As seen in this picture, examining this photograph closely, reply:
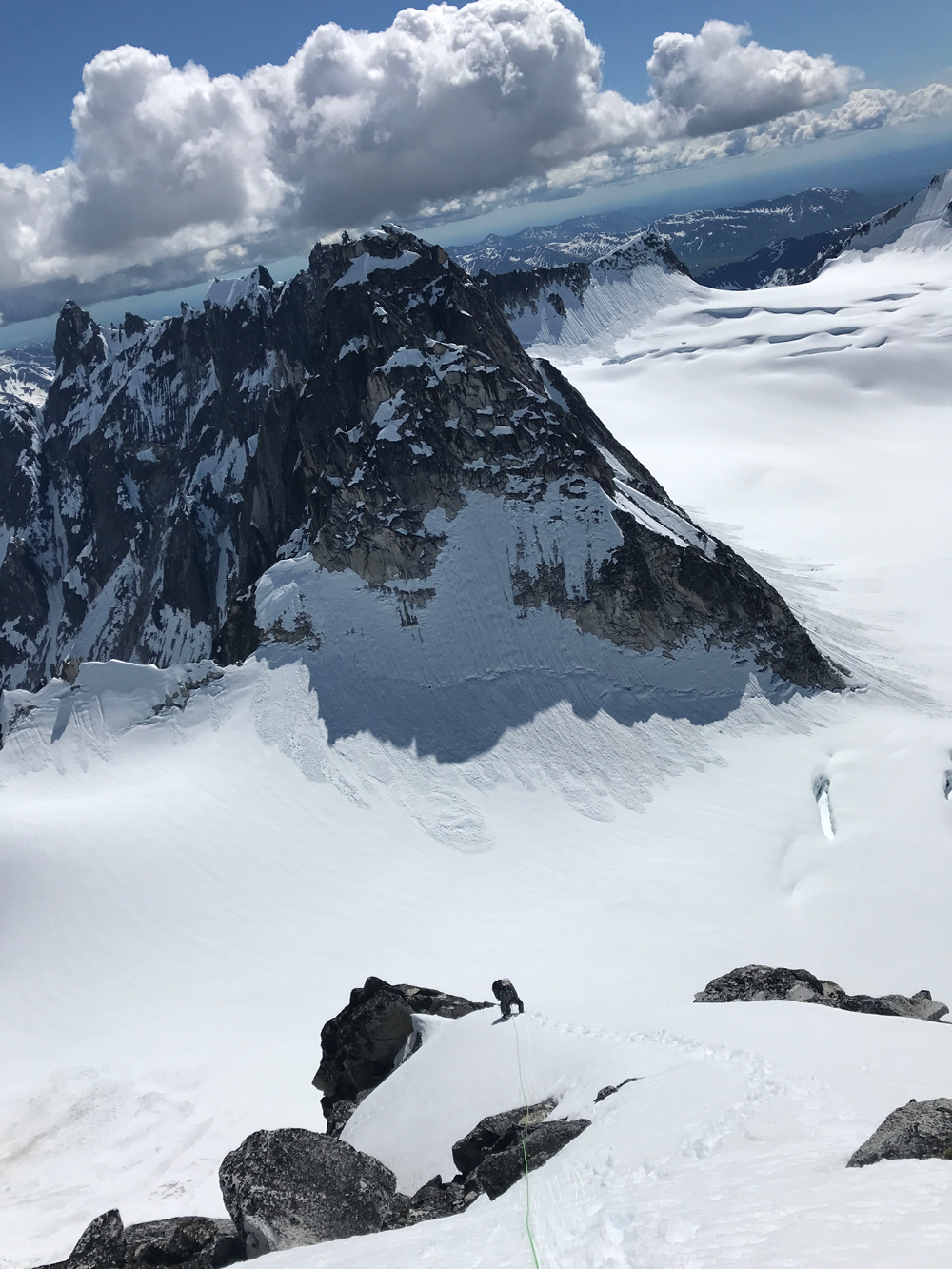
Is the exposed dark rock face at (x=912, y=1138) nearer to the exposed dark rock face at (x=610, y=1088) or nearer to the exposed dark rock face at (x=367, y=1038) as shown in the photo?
the exposed dark rock face at (x=610, y=1088)

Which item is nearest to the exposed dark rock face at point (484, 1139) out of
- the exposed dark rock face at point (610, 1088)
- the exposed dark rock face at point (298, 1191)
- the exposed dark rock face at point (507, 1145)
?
the exposed dark rock face at point (507, 1145)

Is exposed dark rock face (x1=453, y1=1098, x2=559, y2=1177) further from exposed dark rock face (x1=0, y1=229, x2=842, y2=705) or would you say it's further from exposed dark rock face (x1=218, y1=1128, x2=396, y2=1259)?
exposed dark rock face (x1=0, y1=229, x2=842, y2=705)

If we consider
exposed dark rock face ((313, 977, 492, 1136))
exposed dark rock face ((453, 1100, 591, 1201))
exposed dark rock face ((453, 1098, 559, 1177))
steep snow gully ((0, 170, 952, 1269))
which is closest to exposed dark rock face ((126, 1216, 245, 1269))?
steep snow gully ((0, 170, 952, 1269))

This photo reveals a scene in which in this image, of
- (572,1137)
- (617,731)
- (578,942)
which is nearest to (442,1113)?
(572,1137)

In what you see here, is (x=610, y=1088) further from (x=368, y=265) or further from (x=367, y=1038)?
(x=368, y=265)

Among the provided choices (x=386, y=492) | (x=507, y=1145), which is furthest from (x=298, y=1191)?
(x=386, y=492)

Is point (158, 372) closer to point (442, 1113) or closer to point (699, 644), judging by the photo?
point (699, 644)
